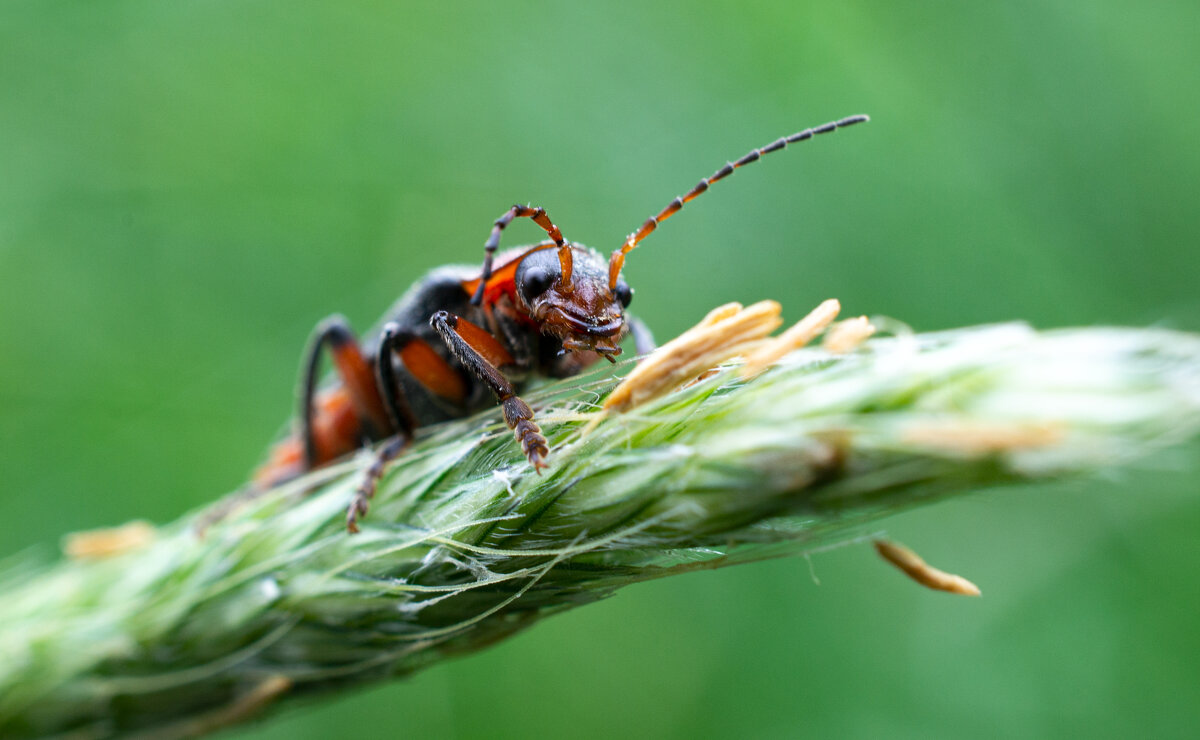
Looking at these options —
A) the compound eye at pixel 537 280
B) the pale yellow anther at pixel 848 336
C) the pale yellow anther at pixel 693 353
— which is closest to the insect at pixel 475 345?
the compound eye at pixel 537 280

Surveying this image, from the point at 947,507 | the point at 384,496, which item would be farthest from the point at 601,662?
the point at 384,496

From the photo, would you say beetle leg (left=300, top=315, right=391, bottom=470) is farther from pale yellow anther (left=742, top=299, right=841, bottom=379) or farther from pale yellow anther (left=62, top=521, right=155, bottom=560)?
pale yellow anther (left=742, top=299, right=841, bottom=379)

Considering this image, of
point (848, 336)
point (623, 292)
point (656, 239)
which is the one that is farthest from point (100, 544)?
point (656, 239)

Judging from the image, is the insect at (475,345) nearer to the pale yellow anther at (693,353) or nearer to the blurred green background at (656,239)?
the pale yellow anther at (693,353)

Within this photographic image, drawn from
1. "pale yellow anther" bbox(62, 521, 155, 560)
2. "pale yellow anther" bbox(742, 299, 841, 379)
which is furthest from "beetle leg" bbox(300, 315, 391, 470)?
"pale yellow anther" bbox(742, 299, 841, 379)

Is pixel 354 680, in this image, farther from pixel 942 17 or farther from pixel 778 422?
pixel 942 17

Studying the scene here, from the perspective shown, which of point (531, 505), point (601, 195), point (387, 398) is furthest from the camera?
point (601, 195)
